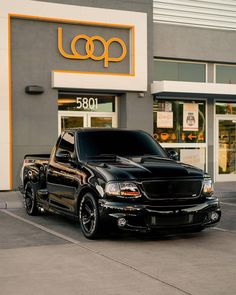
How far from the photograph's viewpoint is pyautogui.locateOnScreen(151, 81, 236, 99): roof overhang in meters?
16.4

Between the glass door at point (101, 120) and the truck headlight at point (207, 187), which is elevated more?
the glass door at point (101, 120)

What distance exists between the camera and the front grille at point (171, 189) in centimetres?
797

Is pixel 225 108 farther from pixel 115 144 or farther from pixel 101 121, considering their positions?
pixel 115 144

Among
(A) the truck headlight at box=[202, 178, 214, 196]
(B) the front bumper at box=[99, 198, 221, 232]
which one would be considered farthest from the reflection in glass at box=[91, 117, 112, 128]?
(B) the front bumper at box=[99, 198, 221, 232]

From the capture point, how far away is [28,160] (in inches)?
453

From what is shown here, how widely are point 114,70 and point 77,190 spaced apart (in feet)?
28.3

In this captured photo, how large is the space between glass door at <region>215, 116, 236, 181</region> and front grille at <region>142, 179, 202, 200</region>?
35.1 ft

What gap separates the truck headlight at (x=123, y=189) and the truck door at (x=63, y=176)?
955 millimetres

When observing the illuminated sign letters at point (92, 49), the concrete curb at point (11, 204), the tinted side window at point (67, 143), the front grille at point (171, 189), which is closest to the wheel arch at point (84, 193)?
the front grille at point (171, 189)

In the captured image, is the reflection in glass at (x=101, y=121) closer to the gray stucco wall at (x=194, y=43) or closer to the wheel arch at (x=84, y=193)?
the gray stucco wall at (x=194, y=43)

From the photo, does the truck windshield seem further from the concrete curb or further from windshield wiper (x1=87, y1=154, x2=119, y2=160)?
the concrete curb

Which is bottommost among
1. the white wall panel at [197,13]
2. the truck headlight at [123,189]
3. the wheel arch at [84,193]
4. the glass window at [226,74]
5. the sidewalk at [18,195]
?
the sidewalk at [18,195]

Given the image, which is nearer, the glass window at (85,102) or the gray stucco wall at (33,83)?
the gray stucco wall at (33,83)

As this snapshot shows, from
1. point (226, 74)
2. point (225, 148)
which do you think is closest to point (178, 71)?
point (226, 74)
